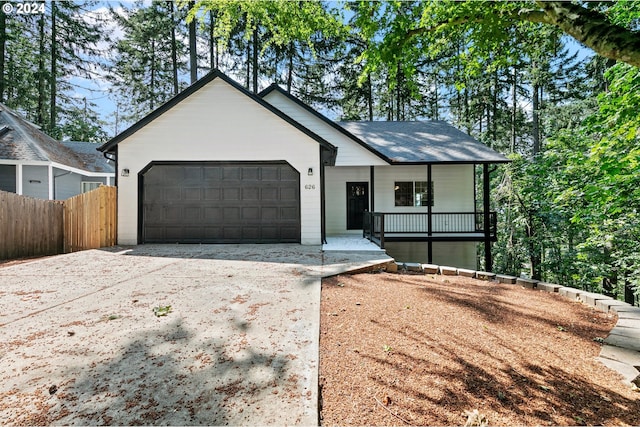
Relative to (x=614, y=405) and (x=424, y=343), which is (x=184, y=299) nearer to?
(x=424, y=343)

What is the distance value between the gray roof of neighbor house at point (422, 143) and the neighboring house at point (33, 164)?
44.2 feet

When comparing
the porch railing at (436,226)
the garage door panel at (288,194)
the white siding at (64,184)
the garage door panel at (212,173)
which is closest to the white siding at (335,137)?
the porch railing at (436,226)

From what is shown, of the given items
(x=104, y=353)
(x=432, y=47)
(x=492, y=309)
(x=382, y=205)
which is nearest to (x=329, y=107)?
(x=382, y=205)

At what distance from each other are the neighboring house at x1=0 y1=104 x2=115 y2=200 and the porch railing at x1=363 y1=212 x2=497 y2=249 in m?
13.7

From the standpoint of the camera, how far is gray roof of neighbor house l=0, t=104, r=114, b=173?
11695mm

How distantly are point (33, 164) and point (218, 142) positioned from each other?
9082mm

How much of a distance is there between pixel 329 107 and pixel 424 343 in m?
19.7

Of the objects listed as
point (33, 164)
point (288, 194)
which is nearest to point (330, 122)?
point (288, 194)

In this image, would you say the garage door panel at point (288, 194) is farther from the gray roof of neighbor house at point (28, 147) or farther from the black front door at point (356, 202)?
the gray roof of neighbor house at point (28, 147)

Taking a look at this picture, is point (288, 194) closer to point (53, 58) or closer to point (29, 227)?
point (29, 227)

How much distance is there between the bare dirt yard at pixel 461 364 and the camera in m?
2.02

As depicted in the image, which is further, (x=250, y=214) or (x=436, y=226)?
(x=436, y=226)

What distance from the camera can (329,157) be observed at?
33.0ft

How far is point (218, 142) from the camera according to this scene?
8.72 m
